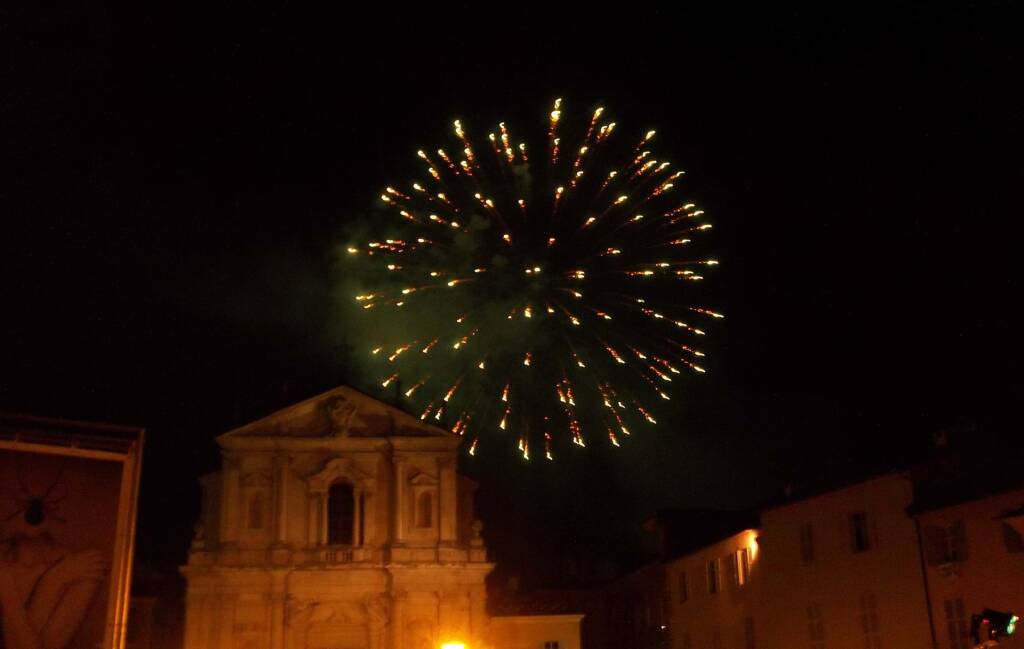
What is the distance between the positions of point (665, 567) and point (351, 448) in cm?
1210

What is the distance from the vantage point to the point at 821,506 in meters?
32.6

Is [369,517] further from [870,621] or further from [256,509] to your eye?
[870,621]

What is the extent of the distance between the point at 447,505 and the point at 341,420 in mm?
4331

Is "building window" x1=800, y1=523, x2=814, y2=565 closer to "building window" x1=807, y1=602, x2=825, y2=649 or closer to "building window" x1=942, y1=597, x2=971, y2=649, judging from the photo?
"building window" x1=807, y1=602, x2=825, y2=649

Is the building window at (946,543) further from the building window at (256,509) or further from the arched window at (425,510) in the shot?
the building window at (256,509)

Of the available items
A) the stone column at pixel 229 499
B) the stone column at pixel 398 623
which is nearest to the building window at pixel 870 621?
the stone column at pixel 398 623

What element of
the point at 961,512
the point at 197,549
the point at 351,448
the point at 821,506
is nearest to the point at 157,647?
the point at 197,549

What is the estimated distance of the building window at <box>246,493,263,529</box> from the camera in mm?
38781

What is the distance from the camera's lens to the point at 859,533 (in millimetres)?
31047

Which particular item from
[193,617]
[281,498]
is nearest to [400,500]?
[281,498]

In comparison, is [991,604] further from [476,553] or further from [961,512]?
[476,553]

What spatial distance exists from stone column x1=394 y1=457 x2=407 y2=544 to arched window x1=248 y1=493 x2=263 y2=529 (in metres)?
4.19

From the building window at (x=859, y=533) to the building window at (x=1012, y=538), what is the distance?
16.4ft

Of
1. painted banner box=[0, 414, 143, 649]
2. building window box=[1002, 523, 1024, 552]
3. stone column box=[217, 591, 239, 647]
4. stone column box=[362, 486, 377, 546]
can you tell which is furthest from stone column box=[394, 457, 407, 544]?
painted banner box=[0, 414, 143, 649]
